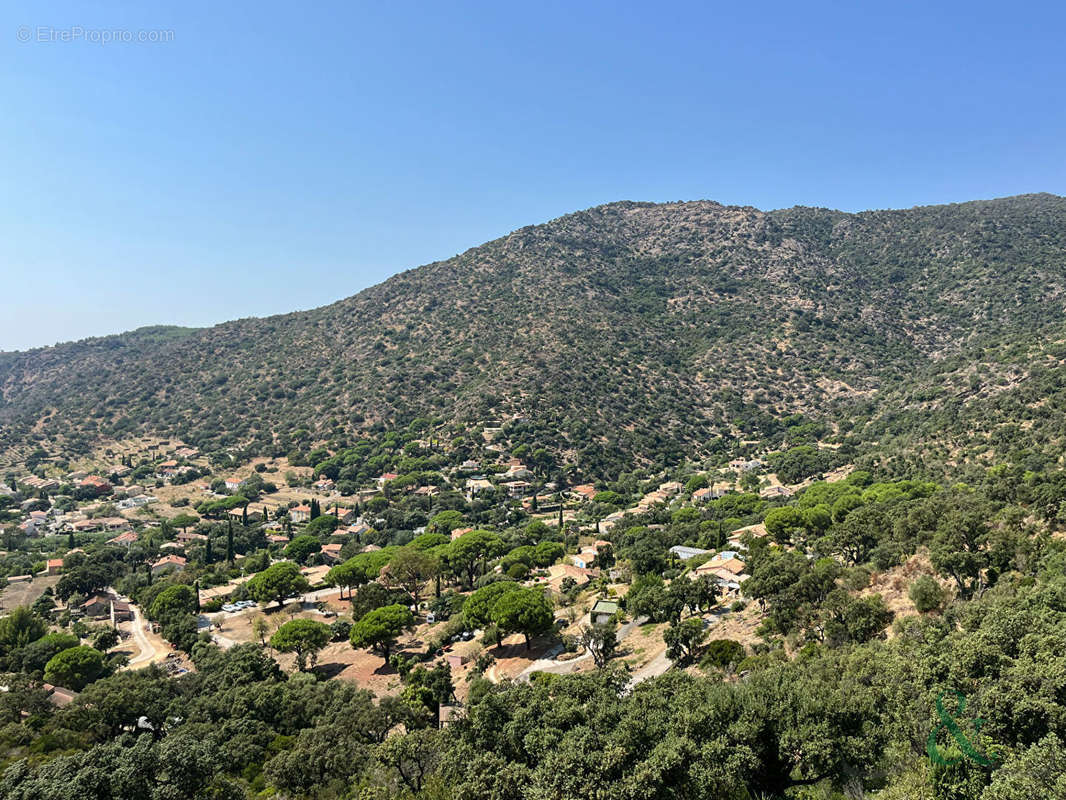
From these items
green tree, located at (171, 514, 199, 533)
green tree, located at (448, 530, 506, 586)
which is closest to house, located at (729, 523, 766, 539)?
green tree, located at (448, 530, 506, 586)

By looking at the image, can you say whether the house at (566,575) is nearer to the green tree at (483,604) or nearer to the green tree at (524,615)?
the green tree at (483,604)

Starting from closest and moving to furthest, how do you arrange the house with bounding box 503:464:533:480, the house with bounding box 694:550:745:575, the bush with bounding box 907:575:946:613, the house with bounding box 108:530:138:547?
the bush with bounding box 907:575:946:613, the house with bounding box 694:550:745:575, the house with bounding box 108:530:138:547, the house with bounding box 503:464:533:480

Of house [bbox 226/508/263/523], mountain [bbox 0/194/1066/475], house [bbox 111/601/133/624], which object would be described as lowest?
house [bbox 111/601/133/624]

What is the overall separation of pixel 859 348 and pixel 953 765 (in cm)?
10471

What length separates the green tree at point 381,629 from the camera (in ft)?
105

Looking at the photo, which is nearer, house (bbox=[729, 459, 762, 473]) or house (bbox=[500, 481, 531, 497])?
house (bbox=[729, 459, 762, 473])

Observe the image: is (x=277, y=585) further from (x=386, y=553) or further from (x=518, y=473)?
(x=518, y=473)

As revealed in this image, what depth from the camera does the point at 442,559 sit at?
44.7 m

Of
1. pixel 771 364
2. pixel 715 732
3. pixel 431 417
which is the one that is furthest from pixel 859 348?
pixel 715 732

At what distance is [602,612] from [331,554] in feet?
111

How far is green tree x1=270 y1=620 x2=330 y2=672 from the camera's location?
31867 millimetres

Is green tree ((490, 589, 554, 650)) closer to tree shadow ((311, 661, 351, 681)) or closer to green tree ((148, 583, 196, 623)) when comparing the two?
tree shadow ((311, 661, 351, 681))

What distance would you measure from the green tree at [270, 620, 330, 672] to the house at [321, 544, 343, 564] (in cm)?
2282

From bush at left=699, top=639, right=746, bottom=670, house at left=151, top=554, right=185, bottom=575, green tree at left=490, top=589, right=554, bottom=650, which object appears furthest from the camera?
house at left=151, top=554, right=185, bottom=575
